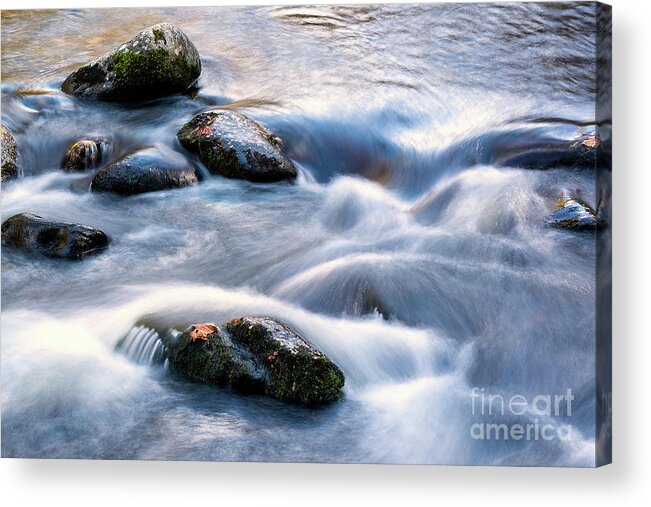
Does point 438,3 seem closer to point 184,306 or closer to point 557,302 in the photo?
point 557,302

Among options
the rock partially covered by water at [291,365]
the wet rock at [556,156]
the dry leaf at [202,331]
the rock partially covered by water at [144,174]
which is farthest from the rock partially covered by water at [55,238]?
the wet rock at [556,156]

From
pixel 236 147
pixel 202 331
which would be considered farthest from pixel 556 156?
pixel 202 331

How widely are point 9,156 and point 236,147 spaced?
112cm

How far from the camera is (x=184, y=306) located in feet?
16.3

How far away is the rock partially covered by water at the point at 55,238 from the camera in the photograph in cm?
509

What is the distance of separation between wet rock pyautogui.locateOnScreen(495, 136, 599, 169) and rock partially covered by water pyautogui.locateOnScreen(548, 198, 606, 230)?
171 millimetres

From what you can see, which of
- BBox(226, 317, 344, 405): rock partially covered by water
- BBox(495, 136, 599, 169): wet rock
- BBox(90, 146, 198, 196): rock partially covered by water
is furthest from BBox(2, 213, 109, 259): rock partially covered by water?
BBox(495, 136, 599, 169): wet rock

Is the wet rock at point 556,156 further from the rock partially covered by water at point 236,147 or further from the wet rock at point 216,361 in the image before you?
the wet rock at point 216,361

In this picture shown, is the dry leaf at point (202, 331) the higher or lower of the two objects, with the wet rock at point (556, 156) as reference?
lower

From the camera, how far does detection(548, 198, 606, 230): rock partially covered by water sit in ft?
15.5

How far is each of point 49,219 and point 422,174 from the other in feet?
5.93

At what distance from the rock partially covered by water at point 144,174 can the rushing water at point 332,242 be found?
0.06 metres

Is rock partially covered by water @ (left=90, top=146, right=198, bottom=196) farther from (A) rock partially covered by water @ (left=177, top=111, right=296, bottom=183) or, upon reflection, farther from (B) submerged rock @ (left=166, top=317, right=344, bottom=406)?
(B) submerged rock @ (left=166, top=317, right=344, bottom=406)

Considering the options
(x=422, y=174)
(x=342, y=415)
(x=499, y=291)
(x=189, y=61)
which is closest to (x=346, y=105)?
(x=422, y=174)
